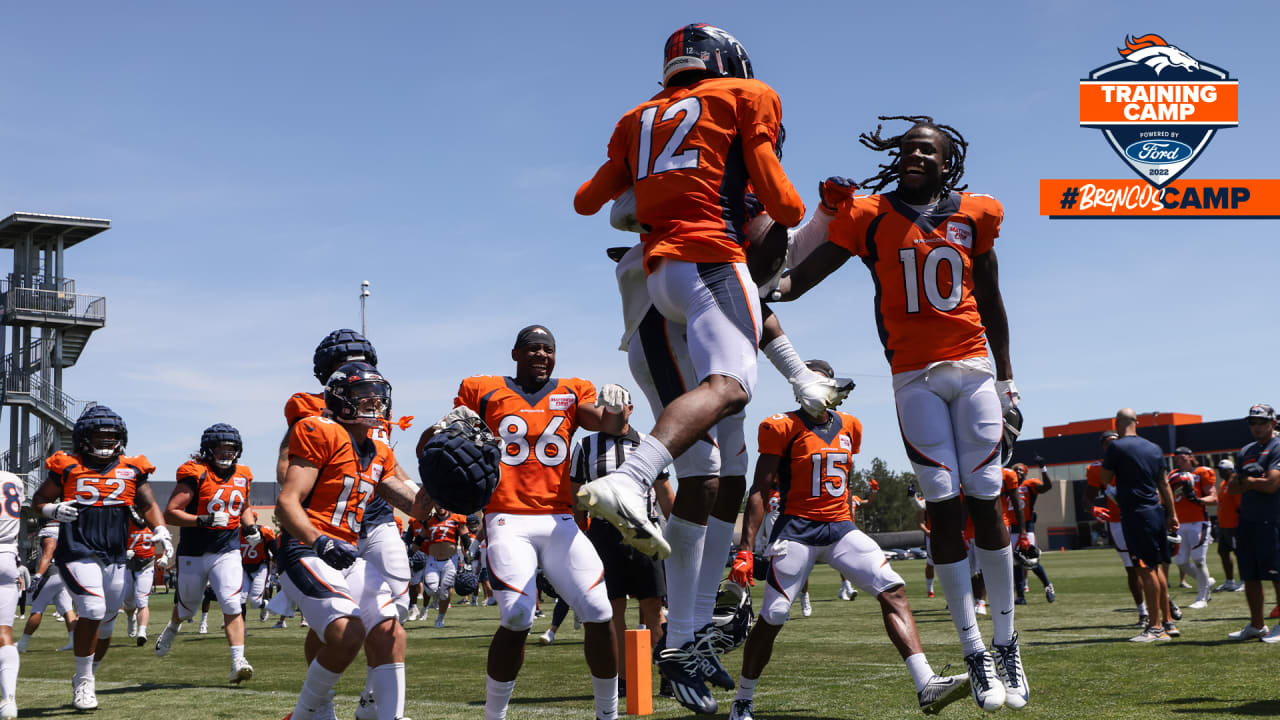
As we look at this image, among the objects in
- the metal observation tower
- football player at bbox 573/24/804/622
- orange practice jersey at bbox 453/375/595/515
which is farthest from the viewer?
the metal observation tower

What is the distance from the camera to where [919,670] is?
7.44 m

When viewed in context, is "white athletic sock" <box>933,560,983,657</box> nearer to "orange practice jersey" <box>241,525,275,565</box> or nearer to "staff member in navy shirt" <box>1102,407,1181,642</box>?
"staff member in navy shirt" <box>1102,407,1181,642</box>

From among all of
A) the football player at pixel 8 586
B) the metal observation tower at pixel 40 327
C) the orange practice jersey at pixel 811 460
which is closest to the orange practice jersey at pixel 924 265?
the orange practice jersey at pixel 811 460

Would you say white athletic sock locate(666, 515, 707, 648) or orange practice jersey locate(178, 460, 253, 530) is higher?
orange practice jersey locate(178, 460, 253, 530)

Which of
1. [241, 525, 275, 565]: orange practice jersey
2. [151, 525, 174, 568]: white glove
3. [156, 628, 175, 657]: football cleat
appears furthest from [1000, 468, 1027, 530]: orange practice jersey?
[241, 525, 275, 565]: orange practice jersey

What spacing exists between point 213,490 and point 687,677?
33.9ft

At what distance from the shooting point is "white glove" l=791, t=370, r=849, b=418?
4.68m

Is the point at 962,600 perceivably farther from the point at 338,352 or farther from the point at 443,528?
the point at 443,528

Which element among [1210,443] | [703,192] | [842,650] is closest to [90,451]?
[842,650]

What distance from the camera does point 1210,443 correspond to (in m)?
71.4

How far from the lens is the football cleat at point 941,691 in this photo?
21.0ft

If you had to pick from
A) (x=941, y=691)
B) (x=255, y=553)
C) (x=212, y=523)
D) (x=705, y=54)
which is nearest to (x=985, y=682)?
(x=941, y=691)

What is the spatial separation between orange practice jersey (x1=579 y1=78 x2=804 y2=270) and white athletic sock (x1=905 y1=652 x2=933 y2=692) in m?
4.01

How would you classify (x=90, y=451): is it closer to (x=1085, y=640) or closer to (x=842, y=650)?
(x=842, y=650)
